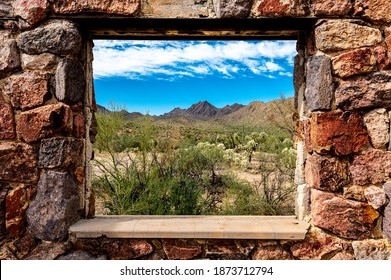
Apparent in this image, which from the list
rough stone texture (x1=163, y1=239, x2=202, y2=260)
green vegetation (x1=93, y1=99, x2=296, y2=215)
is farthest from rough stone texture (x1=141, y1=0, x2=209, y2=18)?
green vegetation (x1=93, y1=99, x2=296, y2=215)

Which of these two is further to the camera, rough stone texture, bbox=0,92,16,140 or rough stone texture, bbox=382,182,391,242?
rough stone texture, bbox=0,92,16,140

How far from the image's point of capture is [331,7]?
203cm

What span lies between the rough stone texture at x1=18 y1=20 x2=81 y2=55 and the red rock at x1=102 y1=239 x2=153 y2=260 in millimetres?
1248

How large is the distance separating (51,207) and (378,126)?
6.76 ft

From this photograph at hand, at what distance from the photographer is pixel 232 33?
7.56ft

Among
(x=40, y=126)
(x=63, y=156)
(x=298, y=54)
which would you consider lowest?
(x=63, y=156)

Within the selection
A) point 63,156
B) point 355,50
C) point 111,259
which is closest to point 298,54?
point 355,50

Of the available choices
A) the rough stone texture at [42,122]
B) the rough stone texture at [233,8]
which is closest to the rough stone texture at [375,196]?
the rough stone texture at [233,8]

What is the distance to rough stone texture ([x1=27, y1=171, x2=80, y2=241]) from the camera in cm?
205

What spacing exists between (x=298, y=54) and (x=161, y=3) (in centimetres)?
103

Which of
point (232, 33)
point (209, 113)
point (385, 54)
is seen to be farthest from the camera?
point (209, 113)

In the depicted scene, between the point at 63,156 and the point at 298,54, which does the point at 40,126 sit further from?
the point at 298,54

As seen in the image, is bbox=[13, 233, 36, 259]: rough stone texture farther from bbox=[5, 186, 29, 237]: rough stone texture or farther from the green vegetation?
the green vegetation

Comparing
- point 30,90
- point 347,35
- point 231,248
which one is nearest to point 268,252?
point 231,248
